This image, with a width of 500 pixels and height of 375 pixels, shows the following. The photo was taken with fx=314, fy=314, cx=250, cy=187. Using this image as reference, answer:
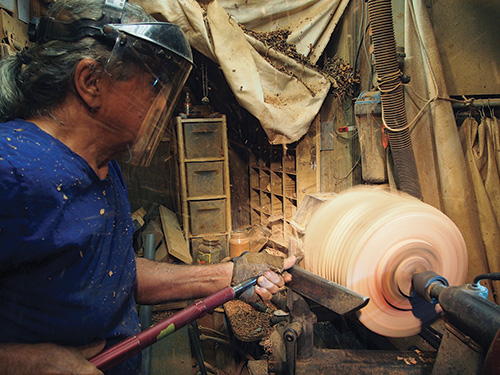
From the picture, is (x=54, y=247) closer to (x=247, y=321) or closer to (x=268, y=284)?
(x=268, y=284)

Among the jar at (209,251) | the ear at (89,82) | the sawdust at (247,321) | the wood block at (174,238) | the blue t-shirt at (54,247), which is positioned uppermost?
the ear at (89,82)

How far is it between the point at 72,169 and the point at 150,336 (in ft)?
2.11

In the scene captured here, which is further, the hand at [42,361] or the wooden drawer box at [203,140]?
the wooden drawer box at [203,140]

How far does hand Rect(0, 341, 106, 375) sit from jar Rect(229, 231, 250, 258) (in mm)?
3818

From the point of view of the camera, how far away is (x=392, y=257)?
4.96 feet

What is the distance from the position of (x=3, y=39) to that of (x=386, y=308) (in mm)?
2844

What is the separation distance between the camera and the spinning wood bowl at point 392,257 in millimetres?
1510

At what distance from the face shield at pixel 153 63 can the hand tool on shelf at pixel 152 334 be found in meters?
0.71

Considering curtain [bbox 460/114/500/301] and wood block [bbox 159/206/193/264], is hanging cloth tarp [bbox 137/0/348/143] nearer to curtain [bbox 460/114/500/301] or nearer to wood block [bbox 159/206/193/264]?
curtain [bbox 460/114/500/301]

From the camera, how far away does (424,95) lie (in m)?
2.78

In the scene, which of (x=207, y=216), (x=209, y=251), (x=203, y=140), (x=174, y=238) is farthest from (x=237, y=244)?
(x=203, y=140)

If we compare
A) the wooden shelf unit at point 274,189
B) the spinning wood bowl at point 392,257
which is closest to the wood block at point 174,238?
the wooden shelf unit at point 274,189

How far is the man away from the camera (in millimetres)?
931

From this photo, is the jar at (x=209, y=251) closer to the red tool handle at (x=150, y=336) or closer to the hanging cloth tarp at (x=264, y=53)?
the hanging cloth tarp at (x=264, y=53)
